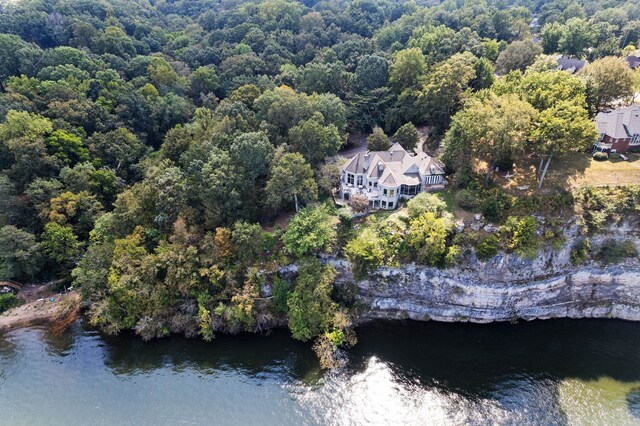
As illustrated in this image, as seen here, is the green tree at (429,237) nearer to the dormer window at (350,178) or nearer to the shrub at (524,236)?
the shrub at (524,236)

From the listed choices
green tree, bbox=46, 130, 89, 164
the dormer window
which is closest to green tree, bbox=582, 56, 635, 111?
the dormer window

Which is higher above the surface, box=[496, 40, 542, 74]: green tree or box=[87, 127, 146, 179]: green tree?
box=[496, 40, 542, 74]: green tree

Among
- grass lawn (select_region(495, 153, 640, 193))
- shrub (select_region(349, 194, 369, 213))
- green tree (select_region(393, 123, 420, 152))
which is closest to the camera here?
grass lawn (select_region(495, 153, 640, 193))

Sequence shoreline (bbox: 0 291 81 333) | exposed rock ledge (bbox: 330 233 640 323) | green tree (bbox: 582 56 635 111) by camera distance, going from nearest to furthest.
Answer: exposed rock ledge (bbox: 330 233 640 323)
shoreline (bbox: 0 291 81 333)
green tree (bbox: 582 56 635 111)

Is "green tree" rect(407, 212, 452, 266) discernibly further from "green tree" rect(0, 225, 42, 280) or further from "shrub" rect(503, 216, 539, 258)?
"green tree" rect(0, 225, 42, 280)

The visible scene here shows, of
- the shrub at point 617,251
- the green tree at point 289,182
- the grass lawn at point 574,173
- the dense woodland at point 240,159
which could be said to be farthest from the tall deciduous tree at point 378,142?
the shrub at point 617,251

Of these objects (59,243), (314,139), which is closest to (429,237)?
(314,139)

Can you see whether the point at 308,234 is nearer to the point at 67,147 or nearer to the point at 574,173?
the point at 574,173
